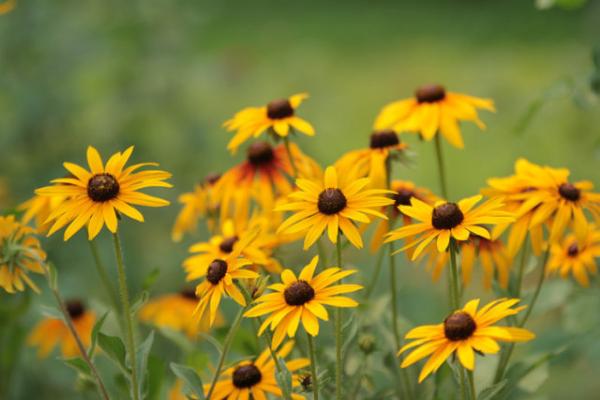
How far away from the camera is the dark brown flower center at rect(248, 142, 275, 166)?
5.04 ft

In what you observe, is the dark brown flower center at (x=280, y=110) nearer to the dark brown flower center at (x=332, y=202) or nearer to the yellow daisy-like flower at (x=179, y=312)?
the dark brown flower center at (x=332, y=202)

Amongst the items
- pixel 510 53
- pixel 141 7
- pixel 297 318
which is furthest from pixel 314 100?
pixel 297 318

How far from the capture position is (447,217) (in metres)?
1.07

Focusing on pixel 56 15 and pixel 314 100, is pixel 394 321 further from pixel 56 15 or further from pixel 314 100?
pixel 314 100

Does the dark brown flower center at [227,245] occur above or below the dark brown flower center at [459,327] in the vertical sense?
above

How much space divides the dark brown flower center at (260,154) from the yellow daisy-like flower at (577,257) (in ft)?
1.61

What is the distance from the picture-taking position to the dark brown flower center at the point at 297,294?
105 cm

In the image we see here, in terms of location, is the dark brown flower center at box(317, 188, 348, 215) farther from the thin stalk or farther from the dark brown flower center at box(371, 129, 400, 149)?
the dark brown flower center at box(371, 129, 400, 149)

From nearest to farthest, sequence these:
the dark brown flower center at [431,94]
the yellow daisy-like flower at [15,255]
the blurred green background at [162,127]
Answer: the yellow daisy-like flower at [15,255] < the dark brown flower center at [431,94] < the blurred green background at [162,127]

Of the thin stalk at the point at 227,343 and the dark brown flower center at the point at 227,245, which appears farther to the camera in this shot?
the dark brown flower center at the point at 227,245

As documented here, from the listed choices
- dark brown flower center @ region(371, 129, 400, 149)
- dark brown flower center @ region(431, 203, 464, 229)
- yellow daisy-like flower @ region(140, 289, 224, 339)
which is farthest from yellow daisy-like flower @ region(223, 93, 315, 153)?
yellow daisy-like flower @ region(140, 289, 224, 339)

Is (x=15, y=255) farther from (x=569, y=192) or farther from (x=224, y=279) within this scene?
(x=569, y=192)

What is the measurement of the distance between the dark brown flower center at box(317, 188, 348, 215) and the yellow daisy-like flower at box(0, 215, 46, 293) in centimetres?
36

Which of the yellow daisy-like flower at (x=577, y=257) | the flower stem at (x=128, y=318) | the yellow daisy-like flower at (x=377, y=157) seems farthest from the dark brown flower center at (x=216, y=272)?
the yellow daisy-like flower at (x=577, y=257)
